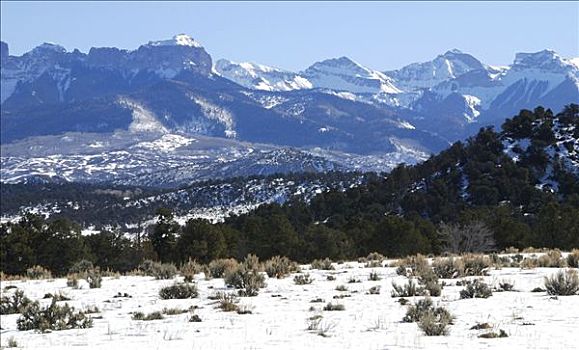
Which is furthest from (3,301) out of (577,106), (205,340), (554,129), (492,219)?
(577,106)

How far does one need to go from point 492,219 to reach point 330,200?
46203 millimetres

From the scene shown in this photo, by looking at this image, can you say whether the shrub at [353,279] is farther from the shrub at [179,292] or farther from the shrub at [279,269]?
the shrub at [179,292]

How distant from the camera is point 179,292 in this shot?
19.6 meters

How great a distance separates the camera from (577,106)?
310ft

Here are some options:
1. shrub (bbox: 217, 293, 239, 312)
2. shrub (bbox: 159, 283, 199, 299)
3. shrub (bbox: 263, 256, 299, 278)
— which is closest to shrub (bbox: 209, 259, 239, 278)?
shrub (bbox: 263, 256, 299, 278)

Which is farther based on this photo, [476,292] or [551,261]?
[551,261]

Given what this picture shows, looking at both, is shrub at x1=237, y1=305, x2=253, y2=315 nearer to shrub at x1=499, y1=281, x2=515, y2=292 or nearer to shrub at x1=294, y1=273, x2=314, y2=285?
shrub at x1=294, y1=273, x2=314, y2=285

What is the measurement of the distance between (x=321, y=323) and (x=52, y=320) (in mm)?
6170

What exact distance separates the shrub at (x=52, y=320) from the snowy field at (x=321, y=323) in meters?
0.25

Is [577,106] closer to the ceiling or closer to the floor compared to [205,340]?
closer to the ceiling

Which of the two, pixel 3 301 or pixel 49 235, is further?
pixel 49 235

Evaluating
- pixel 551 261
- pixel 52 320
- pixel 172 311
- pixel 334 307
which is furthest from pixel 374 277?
pixel 52 320

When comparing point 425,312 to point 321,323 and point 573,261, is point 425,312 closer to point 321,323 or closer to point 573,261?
point 321,323

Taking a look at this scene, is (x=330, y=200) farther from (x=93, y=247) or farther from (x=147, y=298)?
(x=147, y=298)
